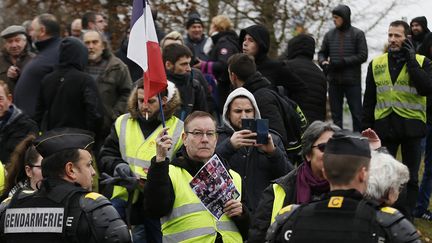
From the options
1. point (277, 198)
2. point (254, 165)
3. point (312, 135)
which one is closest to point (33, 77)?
point (254, 165)

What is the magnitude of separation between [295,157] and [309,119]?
1408mm

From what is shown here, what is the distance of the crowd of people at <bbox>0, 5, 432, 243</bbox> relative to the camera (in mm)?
6602

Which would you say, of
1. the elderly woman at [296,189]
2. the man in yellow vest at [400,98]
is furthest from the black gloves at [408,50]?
the elderly woman at [296,189]

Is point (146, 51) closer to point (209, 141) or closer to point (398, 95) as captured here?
point (209, 141)

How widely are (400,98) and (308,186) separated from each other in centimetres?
541

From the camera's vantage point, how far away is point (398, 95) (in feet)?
41.5

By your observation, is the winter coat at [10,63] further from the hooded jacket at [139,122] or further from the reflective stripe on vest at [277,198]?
the reflective stripe on vest at [277,198]

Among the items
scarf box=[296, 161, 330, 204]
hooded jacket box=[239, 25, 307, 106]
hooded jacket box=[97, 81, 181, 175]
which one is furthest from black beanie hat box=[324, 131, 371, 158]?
hooded jacket box=[239, 25, 307, 106]

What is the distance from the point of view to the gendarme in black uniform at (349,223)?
6.15m

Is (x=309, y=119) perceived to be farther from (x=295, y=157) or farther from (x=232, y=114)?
(x=232, y=114)

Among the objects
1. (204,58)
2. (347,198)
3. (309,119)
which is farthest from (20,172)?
(204,58)

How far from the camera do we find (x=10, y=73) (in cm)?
1351

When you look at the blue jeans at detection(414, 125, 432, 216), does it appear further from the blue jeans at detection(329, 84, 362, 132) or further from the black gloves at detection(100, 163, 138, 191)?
the black gloves at detection(100, 163, 138, 191)

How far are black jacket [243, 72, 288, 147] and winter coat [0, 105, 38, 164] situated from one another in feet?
6.72
